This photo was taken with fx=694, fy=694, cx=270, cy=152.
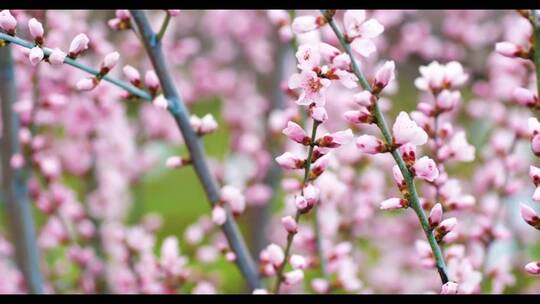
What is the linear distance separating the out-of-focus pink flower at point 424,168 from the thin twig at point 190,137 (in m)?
0.53

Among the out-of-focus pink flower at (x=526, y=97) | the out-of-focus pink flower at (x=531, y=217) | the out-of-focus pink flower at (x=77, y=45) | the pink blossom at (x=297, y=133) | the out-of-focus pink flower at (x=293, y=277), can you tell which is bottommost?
the out-of-focus pink flower at (x=293, y=277)

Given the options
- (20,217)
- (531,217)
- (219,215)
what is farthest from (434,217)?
(20,217)

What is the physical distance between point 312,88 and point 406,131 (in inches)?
5.7

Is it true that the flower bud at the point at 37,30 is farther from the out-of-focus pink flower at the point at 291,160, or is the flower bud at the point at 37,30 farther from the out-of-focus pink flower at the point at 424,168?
the out-of-focus pink flower at the point at 424,168

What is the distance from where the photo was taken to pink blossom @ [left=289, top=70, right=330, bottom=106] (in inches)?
38.2

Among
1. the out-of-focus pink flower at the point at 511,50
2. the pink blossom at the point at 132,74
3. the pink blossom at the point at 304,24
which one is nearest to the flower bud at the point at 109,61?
the pink blossom at the point at 132,74

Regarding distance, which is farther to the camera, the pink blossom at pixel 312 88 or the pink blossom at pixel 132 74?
the pink blossom at pixel 132 74

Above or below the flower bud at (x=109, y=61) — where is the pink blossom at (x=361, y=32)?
below

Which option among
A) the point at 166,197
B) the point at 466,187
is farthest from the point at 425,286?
the point at 166,197

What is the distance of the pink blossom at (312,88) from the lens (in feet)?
3.18

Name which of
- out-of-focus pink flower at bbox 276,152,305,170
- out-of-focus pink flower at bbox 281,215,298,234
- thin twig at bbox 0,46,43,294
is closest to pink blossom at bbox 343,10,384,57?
out-of-focus pink flower at bbox 276,152,305,170

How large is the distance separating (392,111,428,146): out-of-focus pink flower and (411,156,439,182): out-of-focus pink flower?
28 mm

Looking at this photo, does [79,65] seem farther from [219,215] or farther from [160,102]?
[219,215]
